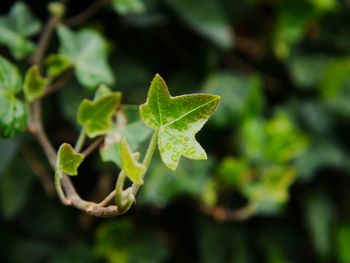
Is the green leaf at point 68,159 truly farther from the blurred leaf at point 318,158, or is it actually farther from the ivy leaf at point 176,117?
the blurred leaf at point 318,158

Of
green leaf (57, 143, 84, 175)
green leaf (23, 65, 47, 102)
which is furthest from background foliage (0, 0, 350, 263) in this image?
green leaf (57, 143, 84, 175)

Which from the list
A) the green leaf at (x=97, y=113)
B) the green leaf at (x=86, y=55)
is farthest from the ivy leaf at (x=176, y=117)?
the green leaf at (x=86, y=55)

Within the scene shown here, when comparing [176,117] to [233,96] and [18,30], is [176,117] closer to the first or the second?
[18,30]

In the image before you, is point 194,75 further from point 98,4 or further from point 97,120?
point 97,120

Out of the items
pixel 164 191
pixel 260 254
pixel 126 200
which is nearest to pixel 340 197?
pixel 260 254

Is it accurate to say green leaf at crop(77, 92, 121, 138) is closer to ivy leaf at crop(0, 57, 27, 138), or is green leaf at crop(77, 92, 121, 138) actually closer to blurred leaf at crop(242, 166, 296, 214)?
ivy leaf at crop(0, 57, 27, 138)
